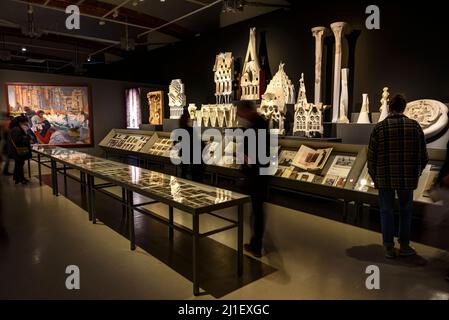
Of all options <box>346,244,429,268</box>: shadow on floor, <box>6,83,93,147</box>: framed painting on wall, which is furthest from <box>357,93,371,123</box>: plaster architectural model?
<box>6,83,93,147</box>: framed painting on wall

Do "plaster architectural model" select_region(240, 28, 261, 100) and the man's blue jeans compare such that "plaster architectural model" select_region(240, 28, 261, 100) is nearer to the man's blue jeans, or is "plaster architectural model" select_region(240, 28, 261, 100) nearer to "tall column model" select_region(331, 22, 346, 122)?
"tall column model" select_region(331, 22, 346, 122)

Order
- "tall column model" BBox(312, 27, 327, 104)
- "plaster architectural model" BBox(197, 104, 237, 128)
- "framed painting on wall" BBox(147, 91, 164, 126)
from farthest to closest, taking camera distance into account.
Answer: "framed painting on wall" BBox(147, 91, 164, 126), "plaster architectural model" BBox(197, 104, 237, 128), "tall column model" BBox(312, 27, 327, 104)

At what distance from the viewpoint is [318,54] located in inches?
235

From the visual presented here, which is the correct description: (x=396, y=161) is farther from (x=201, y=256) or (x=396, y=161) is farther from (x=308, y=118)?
(x=308, y=118)

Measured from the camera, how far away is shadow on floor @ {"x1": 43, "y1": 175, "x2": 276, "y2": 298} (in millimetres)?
2781

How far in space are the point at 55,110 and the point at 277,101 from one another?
22.8 ft

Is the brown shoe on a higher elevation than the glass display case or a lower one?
lower

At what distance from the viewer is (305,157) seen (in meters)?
4.99

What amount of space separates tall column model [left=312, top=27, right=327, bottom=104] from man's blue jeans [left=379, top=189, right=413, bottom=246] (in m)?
3.22

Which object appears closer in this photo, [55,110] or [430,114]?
[430,114]

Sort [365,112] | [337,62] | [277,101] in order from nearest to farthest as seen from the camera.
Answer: [365,112]
[337,62]
[277,101]

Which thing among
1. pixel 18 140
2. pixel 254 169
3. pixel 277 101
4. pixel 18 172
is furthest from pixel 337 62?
pixel 18 172

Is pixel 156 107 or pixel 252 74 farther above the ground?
pixel 252 74
